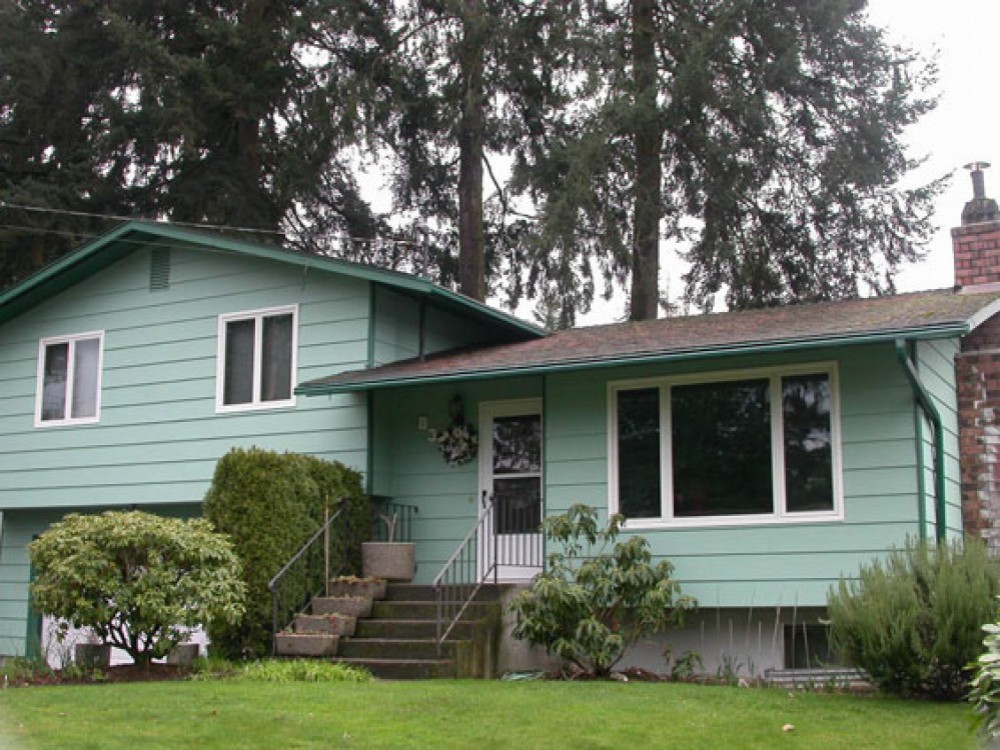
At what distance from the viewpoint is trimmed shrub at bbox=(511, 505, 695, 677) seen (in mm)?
10633

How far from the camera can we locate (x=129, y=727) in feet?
24.6

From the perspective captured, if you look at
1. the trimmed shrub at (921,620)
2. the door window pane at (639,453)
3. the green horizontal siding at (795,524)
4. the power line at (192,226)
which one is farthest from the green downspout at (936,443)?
the power line at (192,226)

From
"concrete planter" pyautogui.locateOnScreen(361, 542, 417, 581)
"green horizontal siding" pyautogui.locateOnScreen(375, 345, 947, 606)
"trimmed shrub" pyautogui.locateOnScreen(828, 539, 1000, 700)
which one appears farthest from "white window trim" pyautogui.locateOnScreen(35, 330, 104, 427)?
"trimmed shrub" pyautogui.locateOnScreen(828, 539, 1000, 700)

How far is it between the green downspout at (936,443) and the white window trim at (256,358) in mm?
7191

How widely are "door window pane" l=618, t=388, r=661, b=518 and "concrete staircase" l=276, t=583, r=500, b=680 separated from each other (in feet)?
5.46

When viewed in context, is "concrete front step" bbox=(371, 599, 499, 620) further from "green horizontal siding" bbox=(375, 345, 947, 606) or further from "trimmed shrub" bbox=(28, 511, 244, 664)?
"trimmed shrub" bbox=(28, 511, 244, 664)

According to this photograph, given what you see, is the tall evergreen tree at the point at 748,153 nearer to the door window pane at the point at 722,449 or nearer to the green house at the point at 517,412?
the green house at the point at 517,412

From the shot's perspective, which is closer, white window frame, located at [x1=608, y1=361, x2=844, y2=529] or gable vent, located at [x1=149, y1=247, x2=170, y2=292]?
white window frame, located at [x1=608, y1=361, x2=844, y2=529]

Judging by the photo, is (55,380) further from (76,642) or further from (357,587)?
(357,587)

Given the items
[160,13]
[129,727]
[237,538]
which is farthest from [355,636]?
Result: [160,13]

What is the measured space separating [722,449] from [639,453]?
915mm

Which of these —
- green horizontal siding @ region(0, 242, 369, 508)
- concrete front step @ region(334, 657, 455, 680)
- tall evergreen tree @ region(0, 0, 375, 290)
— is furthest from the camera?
tall evergreen tree @ region(0, 0, 375, 290)

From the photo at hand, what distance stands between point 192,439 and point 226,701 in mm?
6853

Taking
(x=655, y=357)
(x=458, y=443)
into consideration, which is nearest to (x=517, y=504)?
(x=458, y=443)
